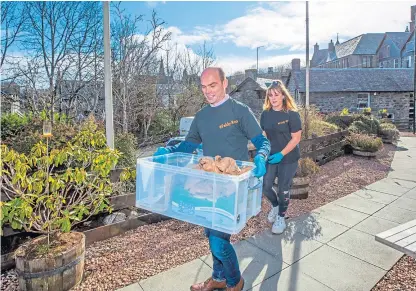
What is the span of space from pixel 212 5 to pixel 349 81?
1922 centimetres

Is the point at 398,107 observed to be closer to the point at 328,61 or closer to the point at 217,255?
the point at 217,255

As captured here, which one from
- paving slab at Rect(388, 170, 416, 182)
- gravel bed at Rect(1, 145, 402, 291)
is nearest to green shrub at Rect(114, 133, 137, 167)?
gravel bed at Rect(1, 145, 402, 291)

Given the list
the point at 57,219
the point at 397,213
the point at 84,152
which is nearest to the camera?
the point at 57,219

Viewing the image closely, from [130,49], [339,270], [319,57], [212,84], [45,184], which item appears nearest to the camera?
[212,84]

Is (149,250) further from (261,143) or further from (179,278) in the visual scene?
(261,143)

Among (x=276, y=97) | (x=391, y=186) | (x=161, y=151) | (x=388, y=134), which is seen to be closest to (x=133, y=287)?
(x=161, y=151)

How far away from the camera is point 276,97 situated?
333 centimetres

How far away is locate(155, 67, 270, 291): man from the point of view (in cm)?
195

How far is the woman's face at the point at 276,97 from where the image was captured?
3326 mm

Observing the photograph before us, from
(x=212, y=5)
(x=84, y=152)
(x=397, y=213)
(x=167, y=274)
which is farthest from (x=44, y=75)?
(x=397, y=213)

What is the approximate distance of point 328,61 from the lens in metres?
45.5

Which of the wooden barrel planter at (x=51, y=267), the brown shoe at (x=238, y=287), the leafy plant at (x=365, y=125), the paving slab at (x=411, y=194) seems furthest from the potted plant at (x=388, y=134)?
the wooden barrel planter at (x=51, y=267)

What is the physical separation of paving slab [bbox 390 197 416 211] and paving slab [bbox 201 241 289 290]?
9.31 feet

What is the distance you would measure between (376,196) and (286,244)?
8.95ft
